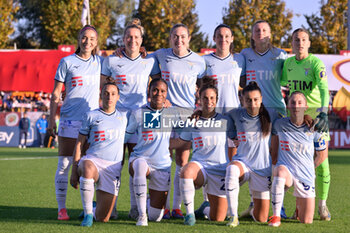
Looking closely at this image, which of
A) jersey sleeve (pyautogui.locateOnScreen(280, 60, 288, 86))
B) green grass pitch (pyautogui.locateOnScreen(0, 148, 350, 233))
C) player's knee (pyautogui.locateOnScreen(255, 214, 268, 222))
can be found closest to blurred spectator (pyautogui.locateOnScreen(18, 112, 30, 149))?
green grass pitch (pyautogui.locateOnScreen(0, 148, 350, 233))

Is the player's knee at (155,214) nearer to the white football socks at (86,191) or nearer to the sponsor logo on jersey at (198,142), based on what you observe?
the white football socks at (86,191)

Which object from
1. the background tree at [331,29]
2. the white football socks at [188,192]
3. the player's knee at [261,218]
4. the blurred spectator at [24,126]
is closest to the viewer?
the white football socks at [188,192]

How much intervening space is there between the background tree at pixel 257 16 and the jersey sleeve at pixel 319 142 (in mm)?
27129

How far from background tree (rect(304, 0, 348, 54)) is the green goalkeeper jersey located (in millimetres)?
26915

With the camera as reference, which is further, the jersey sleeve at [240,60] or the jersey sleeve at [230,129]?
the jersey sleeve at [240,60]

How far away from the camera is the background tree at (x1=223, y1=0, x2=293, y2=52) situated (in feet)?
107

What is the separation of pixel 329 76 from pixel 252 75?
14639 mm

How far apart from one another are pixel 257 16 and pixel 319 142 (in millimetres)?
28284

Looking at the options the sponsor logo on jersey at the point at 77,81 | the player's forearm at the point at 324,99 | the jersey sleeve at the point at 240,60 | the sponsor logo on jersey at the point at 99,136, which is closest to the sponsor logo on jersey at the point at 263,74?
the jersey sleeve at the point at 240,60

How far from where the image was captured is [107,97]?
5434 millimetres

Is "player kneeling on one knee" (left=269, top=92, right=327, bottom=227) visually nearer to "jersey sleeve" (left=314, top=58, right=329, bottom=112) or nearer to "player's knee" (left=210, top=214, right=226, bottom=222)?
"jersey sleeve" (left=314, top=58, right=329, bottom=112)

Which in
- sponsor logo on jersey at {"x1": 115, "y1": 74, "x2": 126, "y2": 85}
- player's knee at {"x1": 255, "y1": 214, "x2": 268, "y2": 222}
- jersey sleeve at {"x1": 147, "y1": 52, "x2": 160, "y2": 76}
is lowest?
player's knee at {"x1": 255, "y1": 214, "x2": 268, "y2": 222}

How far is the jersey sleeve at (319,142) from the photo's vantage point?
5.59 metres

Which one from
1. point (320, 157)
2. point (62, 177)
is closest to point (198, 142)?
point (320, 157)
